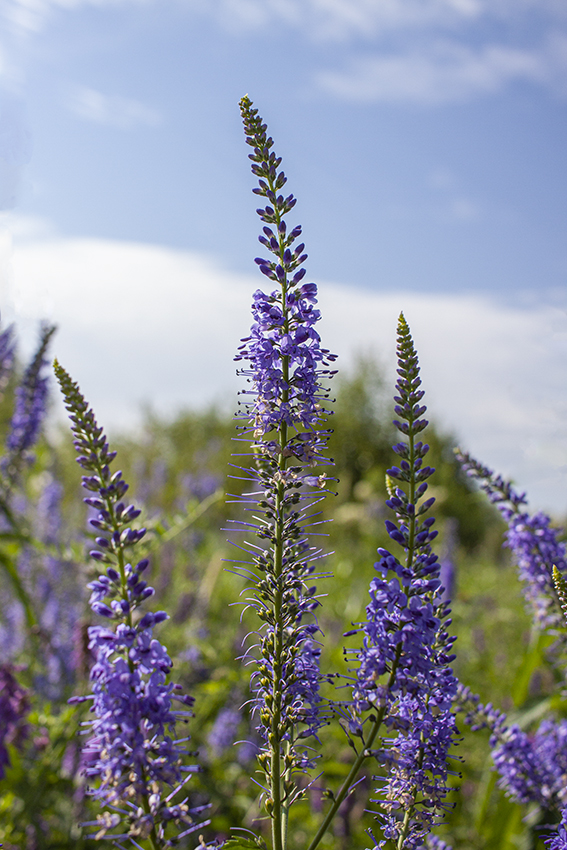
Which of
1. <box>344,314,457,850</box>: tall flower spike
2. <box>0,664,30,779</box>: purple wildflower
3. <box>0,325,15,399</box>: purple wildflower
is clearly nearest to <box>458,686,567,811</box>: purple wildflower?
<box>344,314,457,850</box>: tall flower spike

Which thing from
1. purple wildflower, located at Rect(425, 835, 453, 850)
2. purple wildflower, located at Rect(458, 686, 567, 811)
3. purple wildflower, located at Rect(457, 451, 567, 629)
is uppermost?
purple wildflower, located at Rect(457, 451, 567, 629)

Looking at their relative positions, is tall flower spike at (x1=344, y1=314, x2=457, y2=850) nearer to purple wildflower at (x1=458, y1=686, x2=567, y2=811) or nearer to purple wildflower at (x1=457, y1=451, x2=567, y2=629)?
purple wildflower at (x1=458, y1=686, x2=567, y2=811)

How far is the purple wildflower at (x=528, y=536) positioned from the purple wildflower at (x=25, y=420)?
3104 mm

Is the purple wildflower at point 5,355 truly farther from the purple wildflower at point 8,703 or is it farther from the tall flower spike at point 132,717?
the tall flower spike at point 132,717

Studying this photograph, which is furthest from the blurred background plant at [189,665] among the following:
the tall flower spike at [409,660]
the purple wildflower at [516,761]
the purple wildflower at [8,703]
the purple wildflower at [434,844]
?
the purple wildflower at [516,761]

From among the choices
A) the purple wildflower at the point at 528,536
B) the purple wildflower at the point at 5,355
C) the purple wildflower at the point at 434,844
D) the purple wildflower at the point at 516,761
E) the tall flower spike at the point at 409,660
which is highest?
the purple wildflower at the point at 5,355

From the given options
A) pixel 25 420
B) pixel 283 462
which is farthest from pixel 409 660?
pixel 25 420

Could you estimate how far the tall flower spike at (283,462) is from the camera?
226 cm

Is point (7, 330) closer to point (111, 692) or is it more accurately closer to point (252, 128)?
point (252, 128)

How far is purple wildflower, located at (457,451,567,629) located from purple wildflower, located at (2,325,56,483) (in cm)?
310

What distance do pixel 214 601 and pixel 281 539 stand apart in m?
8.75

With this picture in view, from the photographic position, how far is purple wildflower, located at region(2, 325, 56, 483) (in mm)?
5113

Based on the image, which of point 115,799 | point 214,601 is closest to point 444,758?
point 115,799

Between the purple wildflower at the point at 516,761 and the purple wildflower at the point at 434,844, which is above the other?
the purple wildflower at the point at 516,761
